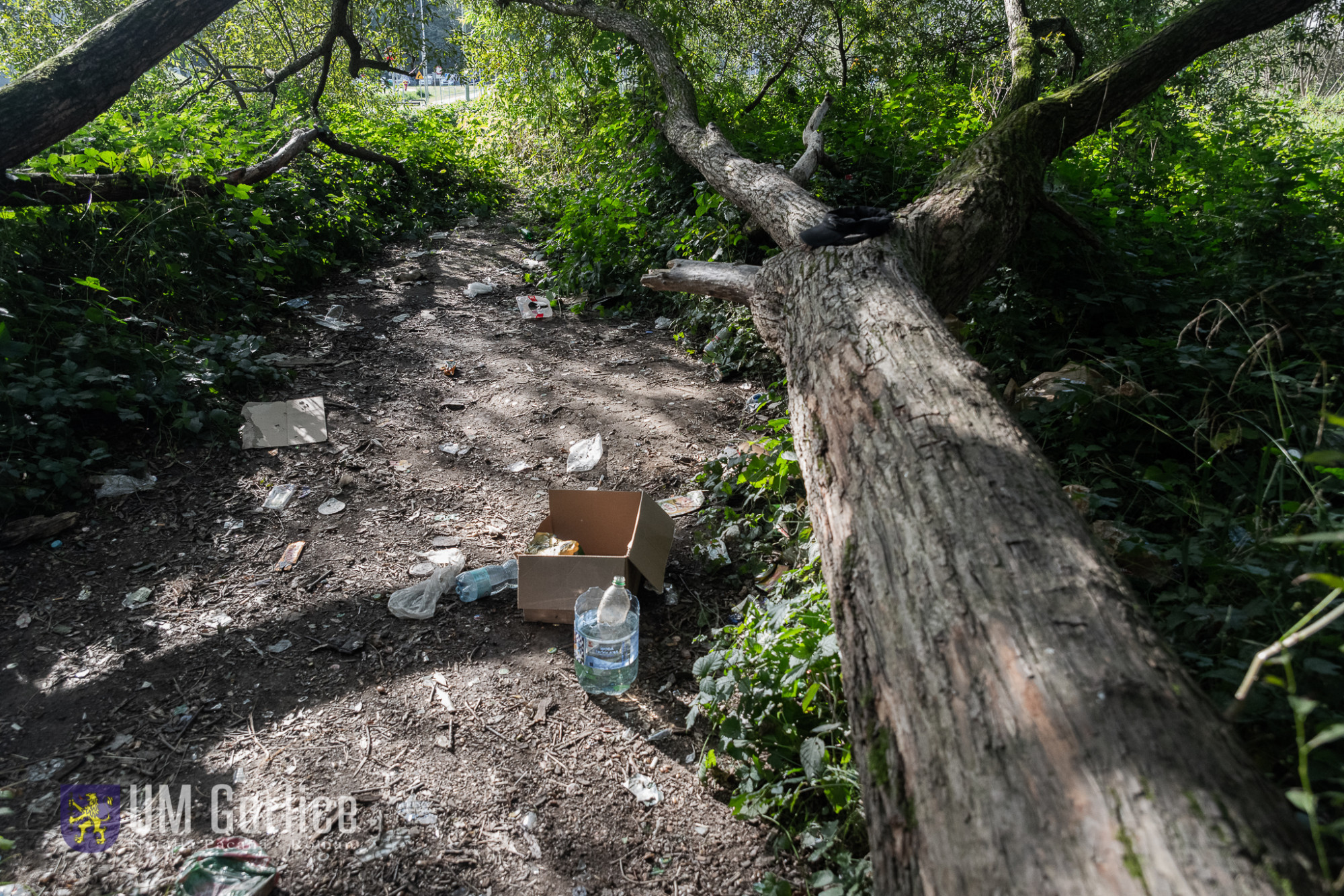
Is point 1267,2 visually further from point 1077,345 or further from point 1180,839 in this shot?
point 1180,839

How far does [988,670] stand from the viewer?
1.07 meters

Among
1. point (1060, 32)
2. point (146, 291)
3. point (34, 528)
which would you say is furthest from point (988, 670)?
point (1060, 32)

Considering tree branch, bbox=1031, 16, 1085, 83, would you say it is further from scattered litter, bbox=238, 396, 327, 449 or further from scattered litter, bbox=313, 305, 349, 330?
scattered litter, bbox=238, 396, 327, 449

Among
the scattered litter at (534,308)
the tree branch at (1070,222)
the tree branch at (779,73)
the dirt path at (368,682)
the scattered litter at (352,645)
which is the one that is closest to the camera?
the dirt path at (368,682)

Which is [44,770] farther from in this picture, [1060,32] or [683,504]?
[1060,32]

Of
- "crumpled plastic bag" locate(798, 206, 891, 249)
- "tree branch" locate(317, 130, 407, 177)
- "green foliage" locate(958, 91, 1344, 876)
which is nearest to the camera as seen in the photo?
"green foliage" locate(958, 91, 1344, 876)

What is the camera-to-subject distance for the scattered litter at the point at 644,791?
1788mm

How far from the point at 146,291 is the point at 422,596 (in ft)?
9.61

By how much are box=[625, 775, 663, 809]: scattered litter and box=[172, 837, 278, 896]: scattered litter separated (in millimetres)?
814

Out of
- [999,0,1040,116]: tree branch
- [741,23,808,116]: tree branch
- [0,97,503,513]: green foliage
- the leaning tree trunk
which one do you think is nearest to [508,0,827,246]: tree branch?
[741,23,808,116]: tree branch

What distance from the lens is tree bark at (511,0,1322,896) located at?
83cm

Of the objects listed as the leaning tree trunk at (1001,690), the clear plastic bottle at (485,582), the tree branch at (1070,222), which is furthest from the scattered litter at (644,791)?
the tree branch at (1070,222)

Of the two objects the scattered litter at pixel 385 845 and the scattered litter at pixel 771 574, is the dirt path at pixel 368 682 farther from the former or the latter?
the scattered litter at pixel 771 574

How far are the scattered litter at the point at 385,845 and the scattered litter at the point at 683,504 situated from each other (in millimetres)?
1493
